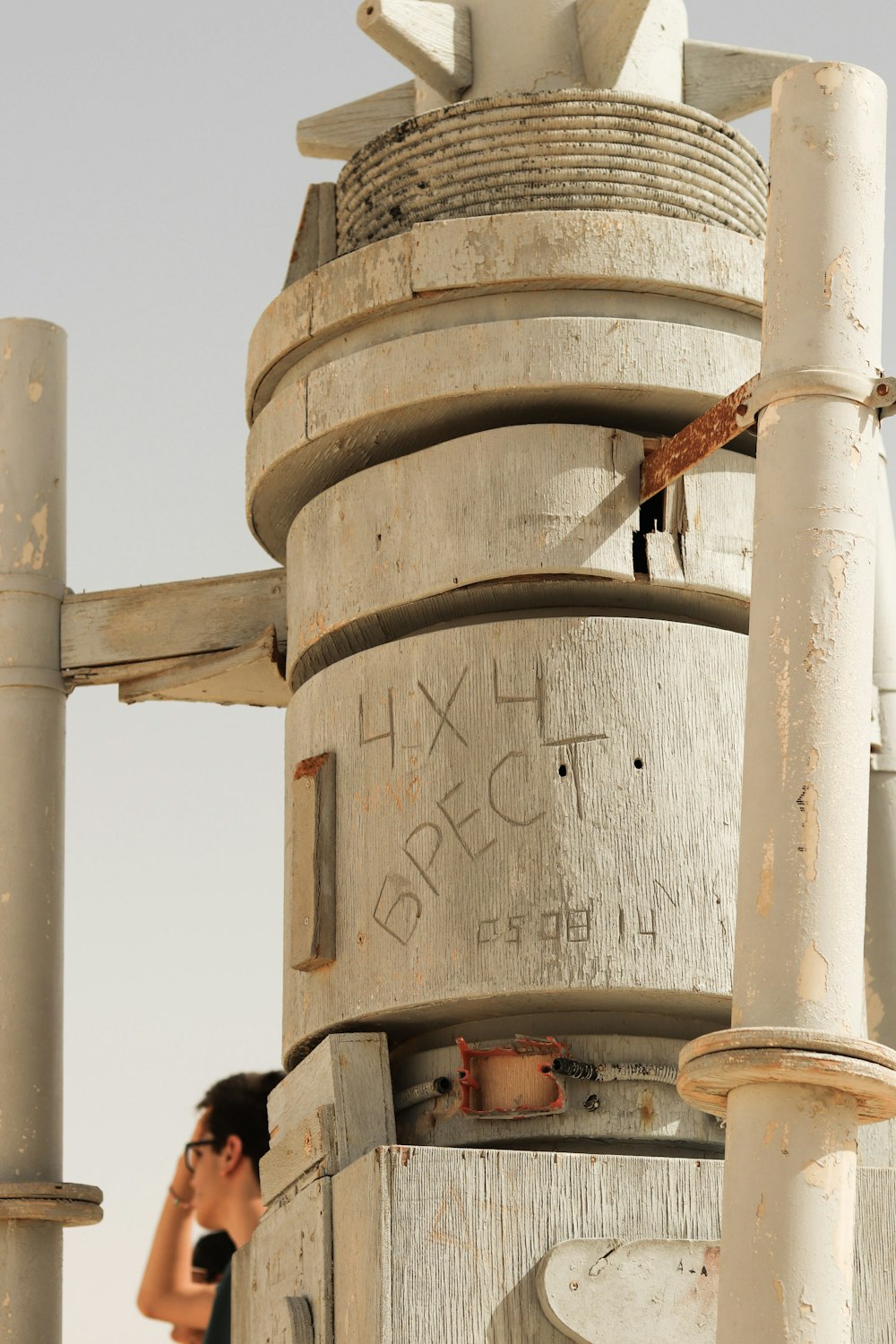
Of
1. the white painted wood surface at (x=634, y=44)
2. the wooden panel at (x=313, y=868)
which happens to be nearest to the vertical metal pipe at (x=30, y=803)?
the wooden panel at (x=313, y=868)

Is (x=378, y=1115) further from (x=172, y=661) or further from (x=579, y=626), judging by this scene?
(x=172, y=661)

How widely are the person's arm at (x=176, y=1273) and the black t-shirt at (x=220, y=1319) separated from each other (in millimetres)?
789

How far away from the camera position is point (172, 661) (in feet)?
27.2

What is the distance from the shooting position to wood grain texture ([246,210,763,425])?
699 cm

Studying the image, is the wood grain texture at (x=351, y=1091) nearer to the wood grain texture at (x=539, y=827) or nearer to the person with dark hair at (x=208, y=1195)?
the wood grain texture at (x=539, y=827)

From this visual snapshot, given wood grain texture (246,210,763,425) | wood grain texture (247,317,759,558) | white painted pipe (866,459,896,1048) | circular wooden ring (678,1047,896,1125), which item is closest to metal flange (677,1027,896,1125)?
circular wooden ring (678,1047,896,1125)

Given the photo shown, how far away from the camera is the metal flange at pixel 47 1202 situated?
25.2 feet

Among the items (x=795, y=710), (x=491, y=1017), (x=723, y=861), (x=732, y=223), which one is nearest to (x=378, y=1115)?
(x=491, y=1017)

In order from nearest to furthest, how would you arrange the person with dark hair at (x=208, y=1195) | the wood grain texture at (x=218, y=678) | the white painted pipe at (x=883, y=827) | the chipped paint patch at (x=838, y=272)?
1. the chipped paint patch at (x=838, y=272)
2. the white painted pipe at (x=883, y=827)
3. the wood grain texture at (x=218, y=678)
4. the person with dark hair at (x=208, y=1195)

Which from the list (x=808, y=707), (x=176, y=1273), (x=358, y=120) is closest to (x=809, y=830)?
(x=808, y=707)

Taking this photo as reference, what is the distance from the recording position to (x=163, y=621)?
8.32 meters

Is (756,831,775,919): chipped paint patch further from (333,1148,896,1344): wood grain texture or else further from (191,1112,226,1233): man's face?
(191,1112,226,1233): man's face

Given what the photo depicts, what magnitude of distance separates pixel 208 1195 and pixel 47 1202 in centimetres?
116

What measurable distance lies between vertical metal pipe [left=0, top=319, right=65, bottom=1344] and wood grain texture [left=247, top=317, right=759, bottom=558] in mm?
1442
